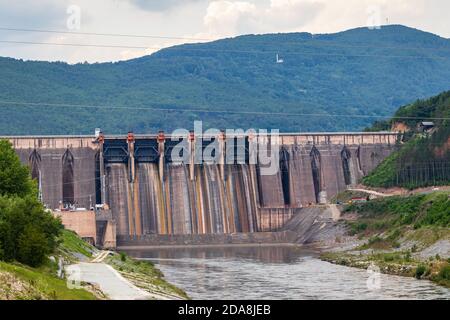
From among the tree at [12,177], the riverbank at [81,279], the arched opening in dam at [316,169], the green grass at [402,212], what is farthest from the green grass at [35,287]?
the arched opening in dam at [316,169]

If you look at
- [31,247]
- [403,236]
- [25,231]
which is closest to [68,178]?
[403,236]

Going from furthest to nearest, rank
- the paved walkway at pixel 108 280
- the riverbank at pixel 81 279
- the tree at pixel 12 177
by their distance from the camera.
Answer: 1. the tree at pixel 12 177
2. the paved walkway at pixel 108 280
3. the riverbank at pixel 81 279

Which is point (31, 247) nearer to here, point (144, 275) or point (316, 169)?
point (144, 275)

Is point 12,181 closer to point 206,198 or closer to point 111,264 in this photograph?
point 111,264

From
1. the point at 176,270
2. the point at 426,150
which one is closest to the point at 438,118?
the point at 426,150

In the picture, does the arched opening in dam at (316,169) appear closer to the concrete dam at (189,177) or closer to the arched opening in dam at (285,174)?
the concrete dam at (189,177)

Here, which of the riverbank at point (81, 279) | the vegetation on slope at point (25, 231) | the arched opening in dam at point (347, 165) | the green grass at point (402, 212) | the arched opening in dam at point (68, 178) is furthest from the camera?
the arched opening in dam at point (347, 165)
